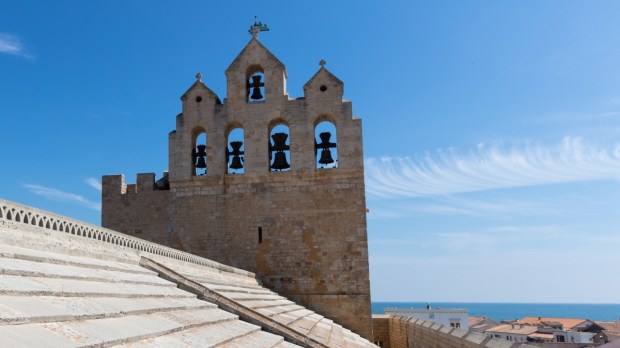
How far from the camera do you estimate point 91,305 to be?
15.4ft

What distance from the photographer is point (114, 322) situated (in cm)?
458

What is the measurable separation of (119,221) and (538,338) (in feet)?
148

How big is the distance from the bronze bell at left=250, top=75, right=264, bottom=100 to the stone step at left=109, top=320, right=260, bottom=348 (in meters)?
12.6

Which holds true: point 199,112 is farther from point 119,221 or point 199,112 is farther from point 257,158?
point 119,221

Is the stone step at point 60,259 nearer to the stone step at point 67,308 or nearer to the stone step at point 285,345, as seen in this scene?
the stone step at point 67,308

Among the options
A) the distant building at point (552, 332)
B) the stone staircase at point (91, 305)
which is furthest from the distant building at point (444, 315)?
the stone staircase at point (91, 305)

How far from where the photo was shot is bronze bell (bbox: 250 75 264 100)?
19516 mm

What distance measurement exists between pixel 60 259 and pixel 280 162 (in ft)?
44.2

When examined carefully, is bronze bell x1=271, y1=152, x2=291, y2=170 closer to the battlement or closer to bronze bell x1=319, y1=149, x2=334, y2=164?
bronze bell x1=319, y1=149, x2=334, y2=164

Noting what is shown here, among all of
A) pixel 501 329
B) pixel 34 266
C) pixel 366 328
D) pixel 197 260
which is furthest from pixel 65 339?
pixel 501 329

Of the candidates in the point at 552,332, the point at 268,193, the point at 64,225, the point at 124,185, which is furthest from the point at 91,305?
the point at 552,332

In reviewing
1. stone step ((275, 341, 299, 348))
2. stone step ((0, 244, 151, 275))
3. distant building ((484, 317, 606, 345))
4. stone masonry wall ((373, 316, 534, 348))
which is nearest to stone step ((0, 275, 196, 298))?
stone step ((0, 244, 151, 275))

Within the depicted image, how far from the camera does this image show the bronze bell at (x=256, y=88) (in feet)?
64.0

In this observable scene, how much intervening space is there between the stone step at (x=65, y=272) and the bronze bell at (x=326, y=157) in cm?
1158
